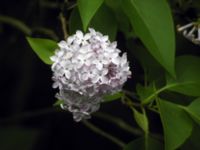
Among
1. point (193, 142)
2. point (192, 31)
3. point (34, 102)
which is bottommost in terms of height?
point (193, 142)

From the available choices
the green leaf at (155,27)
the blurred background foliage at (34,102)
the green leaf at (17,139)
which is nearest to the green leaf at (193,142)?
the green leaf at (155,27)

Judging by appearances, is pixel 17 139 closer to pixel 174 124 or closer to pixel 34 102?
pixel 34 102

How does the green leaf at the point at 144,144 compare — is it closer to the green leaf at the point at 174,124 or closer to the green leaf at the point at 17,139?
the green leaf at the point at 174,124

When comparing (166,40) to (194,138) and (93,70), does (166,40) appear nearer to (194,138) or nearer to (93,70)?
(93,70)

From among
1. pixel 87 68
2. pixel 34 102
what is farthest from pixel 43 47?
pixel 34 102

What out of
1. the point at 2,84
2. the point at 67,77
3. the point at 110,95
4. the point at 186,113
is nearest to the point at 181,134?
the point at 186,113

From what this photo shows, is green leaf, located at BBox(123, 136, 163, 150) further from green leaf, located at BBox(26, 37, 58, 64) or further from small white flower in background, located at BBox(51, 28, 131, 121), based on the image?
green leaf, located at BBox(26, 37, 58, 64)
